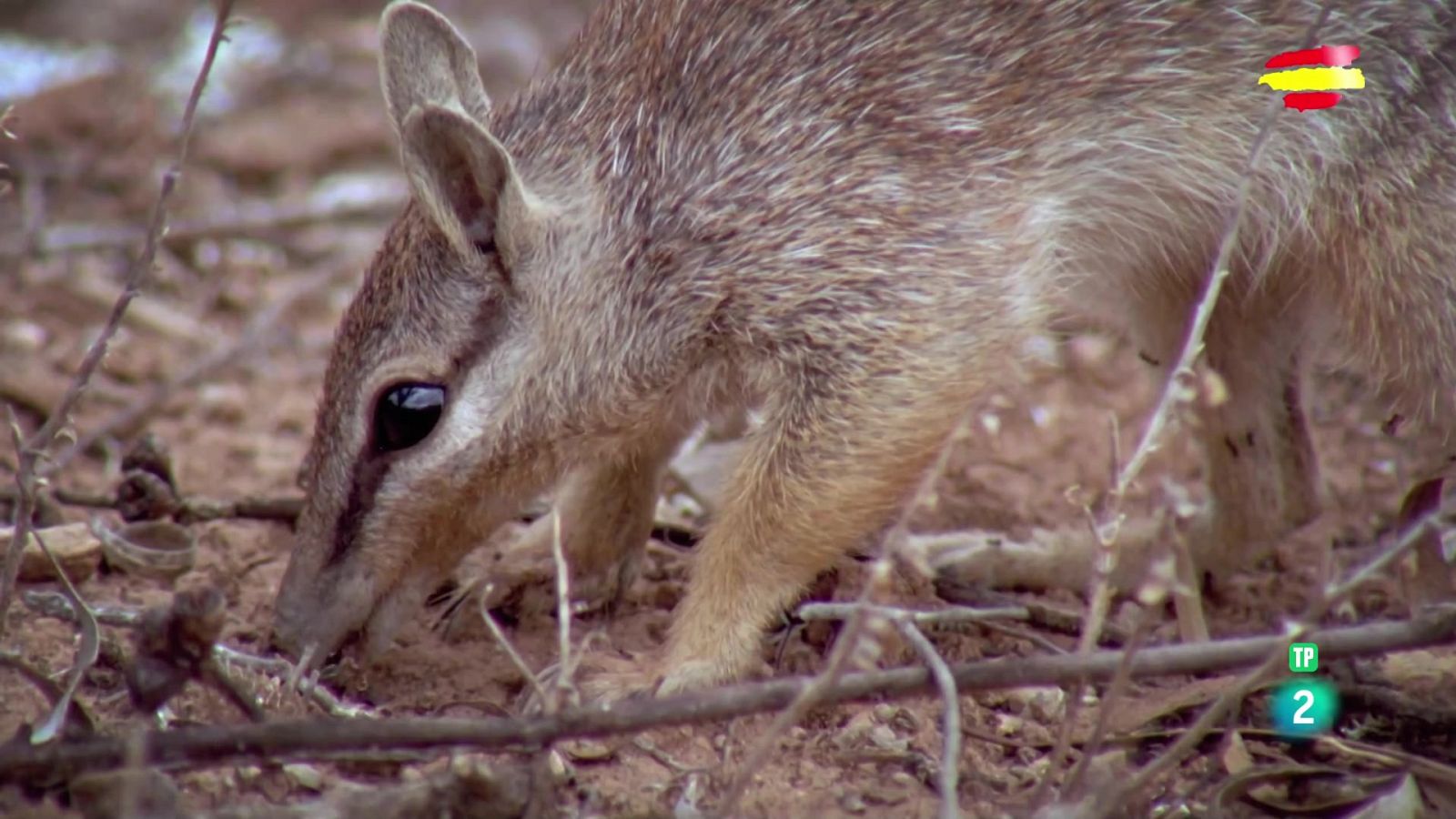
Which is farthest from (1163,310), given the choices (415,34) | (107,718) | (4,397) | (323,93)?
(323,93)

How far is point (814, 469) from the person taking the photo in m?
3.94

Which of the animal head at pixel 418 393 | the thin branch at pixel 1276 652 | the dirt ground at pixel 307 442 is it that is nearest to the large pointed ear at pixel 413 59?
the animal head at pixel 418 393

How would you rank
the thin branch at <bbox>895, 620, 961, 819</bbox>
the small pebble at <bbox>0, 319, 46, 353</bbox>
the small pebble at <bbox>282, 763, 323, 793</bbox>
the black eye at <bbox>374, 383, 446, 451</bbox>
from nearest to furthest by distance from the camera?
the thin branch at <bbox>895, 620, 961, 819</bbox>
the small pebble at <bbox>282, 763, 323, 793</bbox>
the black eye at <bbox>374, 383, 446, 451</bbox>
the small pebble at <bbox>0, 319, 46, 353</bbox>

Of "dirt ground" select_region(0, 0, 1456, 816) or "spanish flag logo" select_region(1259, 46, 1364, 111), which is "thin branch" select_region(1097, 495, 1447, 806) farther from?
"spanish flag logo" select_region(1259, 46, 1364, 111)

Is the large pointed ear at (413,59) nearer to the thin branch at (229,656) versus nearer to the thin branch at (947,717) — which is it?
the thin branch at (229,656)

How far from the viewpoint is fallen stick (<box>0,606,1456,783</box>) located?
9.35 feet

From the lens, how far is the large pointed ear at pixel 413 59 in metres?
4.05

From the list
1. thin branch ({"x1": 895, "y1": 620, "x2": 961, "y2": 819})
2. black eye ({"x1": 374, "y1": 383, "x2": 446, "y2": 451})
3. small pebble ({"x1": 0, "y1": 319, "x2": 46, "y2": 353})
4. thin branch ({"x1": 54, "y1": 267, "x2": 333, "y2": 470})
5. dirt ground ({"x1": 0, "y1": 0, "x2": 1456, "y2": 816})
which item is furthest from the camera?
small pebble ({"x1": 0, "y1": 319, "x2": 46, "y2": 353})

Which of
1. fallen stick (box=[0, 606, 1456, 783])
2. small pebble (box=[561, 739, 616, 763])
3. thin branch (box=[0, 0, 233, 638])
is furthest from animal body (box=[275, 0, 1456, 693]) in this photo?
fallen stick (box=[0, 606, 1456, 783])

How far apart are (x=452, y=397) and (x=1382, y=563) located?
7.39 feet

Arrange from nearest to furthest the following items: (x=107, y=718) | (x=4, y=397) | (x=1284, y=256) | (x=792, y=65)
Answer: (x=107, y=718) < (x=792, y=65) < (x=1284, y=256) < (x=4, y=397)

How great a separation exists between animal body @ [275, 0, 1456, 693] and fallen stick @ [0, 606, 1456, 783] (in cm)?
92

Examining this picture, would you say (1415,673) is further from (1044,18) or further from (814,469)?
(1044,18)

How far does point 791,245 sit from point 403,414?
109 cm
